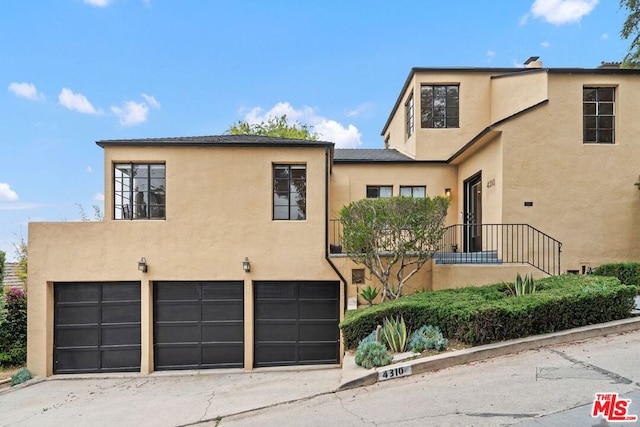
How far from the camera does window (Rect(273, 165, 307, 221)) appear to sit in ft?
32.9

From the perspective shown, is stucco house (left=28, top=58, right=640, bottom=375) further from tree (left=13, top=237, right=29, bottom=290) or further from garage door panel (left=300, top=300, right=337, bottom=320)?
tree (left=13, top=237, right=29, bottom=290)

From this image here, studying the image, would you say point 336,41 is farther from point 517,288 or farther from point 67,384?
point 67,384

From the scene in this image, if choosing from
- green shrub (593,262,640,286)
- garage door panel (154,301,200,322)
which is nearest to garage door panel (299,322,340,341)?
garage door panel (154,301,200,322)

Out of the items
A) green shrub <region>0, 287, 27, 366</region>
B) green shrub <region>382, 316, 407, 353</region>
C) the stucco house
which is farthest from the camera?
green shrub <region>0, 287, 27, 366</region>

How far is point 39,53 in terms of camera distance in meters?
15.3

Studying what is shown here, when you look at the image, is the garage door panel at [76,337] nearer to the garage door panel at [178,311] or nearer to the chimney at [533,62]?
the garage door panel at [178,311]

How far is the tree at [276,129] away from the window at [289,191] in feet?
57.3

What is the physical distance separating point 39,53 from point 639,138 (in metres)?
21.2

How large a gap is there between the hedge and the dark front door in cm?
494

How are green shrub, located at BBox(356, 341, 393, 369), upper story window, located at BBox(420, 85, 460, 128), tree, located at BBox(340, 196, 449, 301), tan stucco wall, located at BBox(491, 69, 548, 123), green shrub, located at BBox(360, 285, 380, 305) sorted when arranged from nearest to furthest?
green shrub, located at BBox(356, 341, 393, 369), tree, located at BBox(340, 196, 449, 301), green shrub, located at BBox(360, 285, 380, 305), tan stucco wall, located at BBox(491, 69, 548, 123), upper story window, located at BBox(420, 85, 460, 128)

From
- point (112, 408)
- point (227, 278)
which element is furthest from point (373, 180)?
point (112, 408)

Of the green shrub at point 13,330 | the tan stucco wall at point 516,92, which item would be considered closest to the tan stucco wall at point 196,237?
the green shrub at point 13,330

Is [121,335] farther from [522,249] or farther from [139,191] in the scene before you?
[522,249]

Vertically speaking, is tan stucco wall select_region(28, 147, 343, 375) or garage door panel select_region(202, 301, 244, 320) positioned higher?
tan stucco wall select_region(28, 147, 343, 375)
